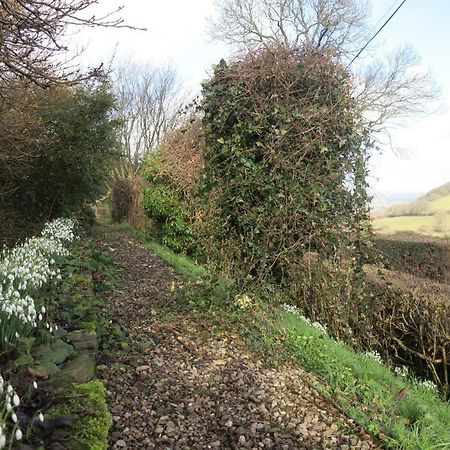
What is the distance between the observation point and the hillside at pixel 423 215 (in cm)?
1428

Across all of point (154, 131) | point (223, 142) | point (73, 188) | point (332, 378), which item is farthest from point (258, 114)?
point (154, 131)

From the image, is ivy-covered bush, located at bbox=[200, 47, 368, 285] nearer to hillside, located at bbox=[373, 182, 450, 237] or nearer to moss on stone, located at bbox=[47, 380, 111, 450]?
moss on stone, located at bbox=[47, 380, 111, 450]

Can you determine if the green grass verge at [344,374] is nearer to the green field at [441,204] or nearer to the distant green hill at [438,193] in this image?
the green field at [441,204]

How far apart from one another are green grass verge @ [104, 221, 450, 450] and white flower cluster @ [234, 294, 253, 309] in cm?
4

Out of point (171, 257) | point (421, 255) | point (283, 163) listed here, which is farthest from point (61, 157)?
point (421, 255)

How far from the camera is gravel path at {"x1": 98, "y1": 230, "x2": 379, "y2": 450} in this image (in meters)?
2.81

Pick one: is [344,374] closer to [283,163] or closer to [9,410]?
[283,163]

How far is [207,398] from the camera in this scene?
3.26m

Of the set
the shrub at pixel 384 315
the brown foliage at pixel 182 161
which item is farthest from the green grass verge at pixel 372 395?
the brown foliage at pixel 182 161

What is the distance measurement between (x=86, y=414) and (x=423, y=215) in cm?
1501

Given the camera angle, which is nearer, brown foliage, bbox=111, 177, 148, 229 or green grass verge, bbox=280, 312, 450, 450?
green grass verge, bbox=280, 312, 450, 450

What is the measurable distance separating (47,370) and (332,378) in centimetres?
233

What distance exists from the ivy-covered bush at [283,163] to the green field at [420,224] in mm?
8795

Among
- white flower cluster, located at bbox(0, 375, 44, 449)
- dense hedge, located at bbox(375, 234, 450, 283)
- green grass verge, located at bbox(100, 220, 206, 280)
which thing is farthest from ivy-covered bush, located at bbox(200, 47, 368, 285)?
dense hedge, located at bbox(375, 234, 450, 283)
